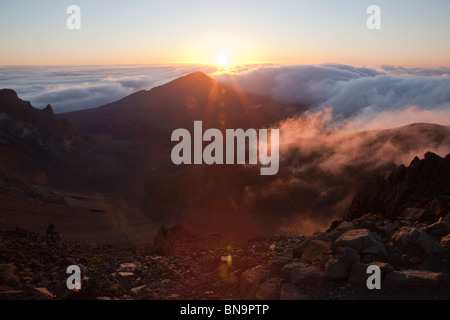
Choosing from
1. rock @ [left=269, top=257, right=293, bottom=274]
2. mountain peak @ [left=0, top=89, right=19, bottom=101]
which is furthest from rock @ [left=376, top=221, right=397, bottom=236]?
mountain peak @ [left=0, top=89, right=19, bottom=101]

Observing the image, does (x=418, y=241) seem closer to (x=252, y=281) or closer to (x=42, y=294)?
(x=252, y=281)

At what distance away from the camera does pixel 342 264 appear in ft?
22.6

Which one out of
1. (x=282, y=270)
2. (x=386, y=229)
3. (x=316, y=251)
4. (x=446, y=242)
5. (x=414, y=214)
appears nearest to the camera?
(x=282, y=270)

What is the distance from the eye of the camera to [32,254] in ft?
35.7

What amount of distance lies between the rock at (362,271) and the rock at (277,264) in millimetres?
1400

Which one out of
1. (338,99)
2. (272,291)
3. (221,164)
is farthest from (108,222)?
(338,99)

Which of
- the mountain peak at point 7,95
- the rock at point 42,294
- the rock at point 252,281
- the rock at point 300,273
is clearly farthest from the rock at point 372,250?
the mountain peak at point 7,95

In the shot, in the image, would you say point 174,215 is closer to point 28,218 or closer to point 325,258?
point 28,218

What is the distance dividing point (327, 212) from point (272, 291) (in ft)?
61.1

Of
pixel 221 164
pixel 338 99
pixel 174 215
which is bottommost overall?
pixel 174 215

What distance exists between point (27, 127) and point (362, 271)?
4924 cm

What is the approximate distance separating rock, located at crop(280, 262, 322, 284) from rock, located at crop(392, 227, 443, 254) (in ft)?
6.49

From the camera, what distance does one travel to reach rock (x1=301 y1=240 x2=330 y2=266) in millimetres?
7494

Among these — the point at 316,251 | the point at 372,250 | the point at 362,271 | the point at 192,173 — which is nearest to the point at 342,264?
the point at 362,271
